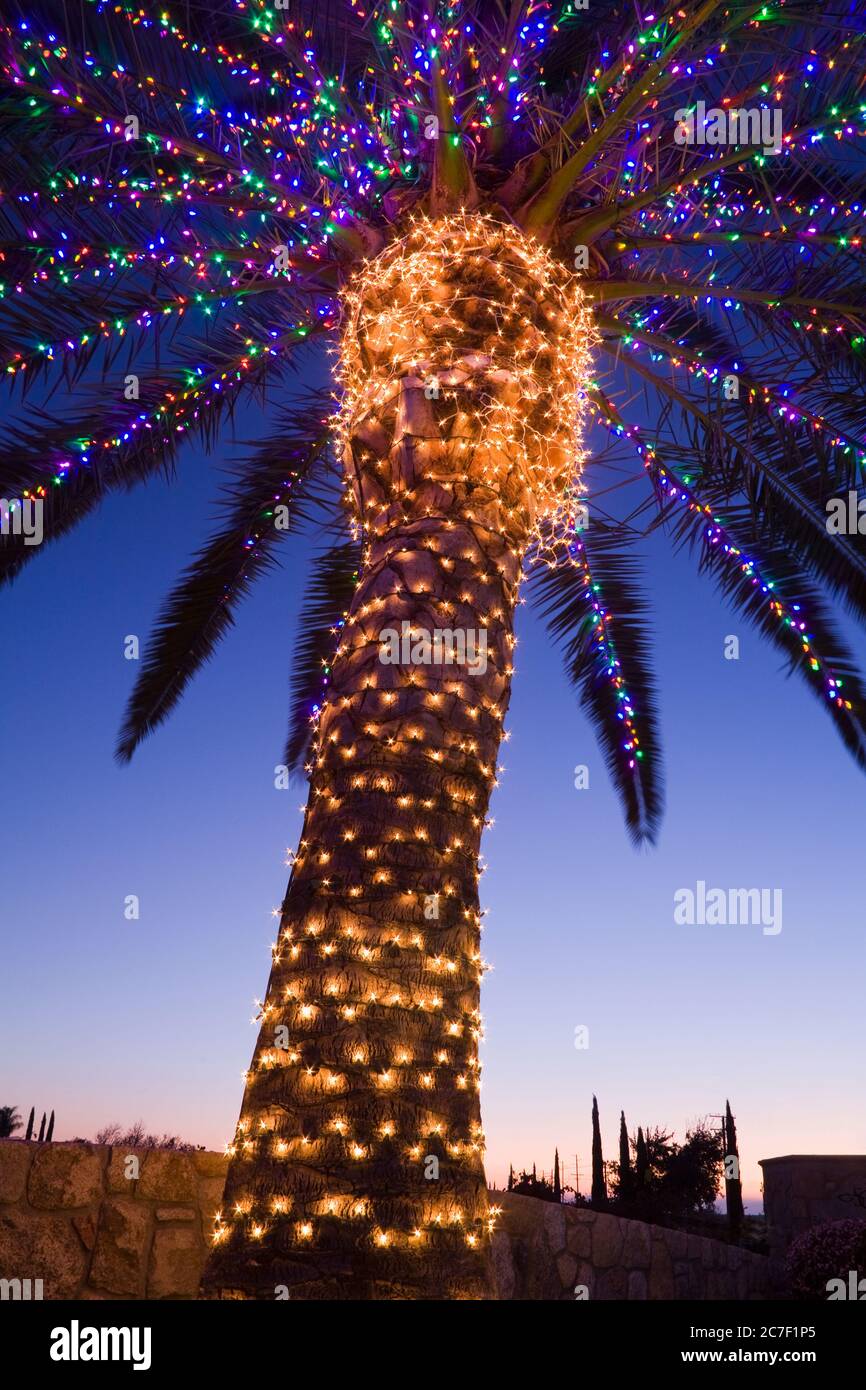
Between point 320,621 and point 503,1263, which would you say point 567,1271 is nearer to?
point 503,1263

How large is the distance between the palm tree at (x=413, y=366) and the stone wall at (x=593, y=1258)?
2038 mm

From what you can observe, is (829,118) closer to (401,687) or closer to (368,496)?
(368,496)

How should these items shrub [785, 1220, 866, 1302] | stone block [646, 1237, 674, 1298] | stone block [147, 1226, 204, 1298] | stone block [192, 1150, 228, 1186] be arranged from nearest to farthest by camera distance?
stone block [147, 1226, 204, 1298] < stone block [192, 1150, 228, 1186] < stone block [646, 1237, 674, 1298] < shrub [785, 1220, 866, 1302]

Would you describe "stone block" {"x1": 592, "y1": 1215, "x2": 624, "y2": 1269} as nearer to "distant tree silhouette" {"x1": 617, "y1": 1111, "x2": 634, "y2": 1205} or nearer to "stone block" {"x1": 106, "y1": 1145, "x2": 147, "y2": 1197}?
"stone block" {"x1": 106, "y1": 1145, "x2": 147, "y2": 1197}

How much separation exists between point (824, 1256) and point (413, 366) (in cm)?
863

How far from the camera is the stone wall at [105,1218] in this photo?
403 cm

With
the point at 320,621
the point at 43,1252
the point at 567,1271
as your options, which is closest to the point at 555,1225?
the point at 567,1271

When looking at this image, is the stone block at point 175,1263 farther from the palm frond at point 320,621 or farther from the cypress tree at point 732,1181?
the cypress tree at point 732,1181

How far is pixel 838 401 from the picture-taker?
564cm

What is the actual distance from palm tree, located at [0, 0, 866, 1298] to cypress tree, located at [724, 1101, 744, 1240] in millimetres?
11901

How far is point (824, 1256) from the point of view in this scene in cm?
912

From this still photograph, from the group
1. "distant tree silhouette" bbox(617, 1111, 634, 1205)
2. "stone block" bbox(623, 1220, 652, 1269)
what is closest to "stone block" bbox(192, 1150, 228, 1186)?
"stone block" bbox(623, 1220, 652, 1269)

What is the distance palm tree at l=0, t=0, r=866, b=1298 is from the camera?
3.60 m
